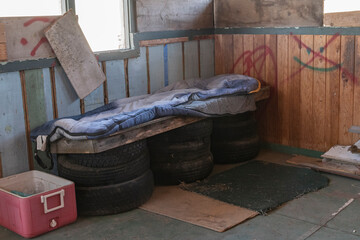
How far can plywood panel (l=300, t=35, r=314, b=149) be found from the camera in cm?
466

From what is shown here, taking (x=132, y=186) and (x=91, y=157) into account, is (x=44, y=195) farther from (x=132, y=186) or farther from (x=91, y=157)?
(x=132, y=186)

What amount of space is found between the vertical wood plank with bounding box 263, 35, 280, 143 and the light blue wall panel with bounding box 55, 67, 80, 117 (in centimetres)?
201

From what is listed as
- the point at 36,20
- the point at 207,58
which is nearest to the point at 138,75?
the point at 207,58

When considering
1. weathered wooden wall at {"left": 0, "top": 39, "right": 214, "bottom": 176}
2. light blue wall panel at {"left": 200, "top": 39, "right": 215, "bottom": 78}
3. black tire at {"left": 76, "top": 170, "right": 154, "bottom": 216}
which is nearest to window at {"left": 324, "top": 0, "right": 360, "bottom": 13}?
light blue wall panel at {"left": 200, "top": 39, "right": 215, "bottom": 78}

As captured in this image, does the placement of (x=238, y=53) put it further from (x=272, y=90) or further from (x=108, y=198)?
(x=108, y=198)

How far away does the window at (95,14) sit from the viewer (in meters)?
3.70

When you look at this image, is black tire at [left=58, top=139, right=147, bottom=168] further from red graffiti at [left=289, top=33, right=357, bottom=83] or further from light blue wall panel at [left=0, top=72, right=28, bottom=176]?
red graffiti at [left=289, top=33, right=357, bottom=83]

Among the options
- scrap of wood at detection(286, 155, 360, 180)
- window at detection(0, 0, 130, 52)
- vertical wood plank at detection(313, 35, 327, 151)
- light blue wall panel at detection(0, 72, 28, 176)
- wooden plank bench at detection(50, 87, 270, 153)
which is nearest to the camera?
wooden plank bench at detection(50, 87, 270, 153)

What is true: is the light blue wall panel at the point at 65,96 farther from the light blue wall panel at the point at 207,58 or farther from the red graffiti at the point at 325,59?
the red graffiti at the point at 325,59

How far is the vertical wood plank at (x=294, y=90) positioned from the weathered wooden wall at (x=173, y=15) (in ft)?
3.28

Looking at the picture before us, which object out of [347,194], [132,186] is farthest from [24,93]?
[347,194]

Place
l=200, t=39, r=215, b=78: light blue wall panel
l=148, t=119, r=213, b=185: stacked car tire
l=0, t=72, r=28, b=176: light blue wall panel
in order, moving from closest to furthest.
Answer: l=0, t=72, r=28, b=176: light blue wall panel → l=148, t=119, r=213, b=185: stacked car tire → l=200, t=39, r=215, b=78: light blue wall panel

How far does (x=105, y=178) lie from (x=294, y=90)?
225cm

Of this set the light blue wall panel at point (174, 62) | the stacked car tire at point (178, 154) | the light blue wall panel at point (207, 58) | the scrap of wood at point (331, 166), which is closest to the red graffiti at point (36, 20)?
the stacked car tire at point (178, 154)
